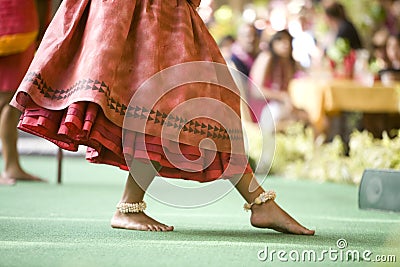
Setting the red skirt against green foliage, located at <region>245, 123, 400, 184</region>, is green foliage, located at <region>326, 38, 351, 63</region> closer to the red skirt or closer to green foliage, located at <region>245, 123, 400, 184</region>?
green foliage, located at <region>245, 123, 400, 184</region>

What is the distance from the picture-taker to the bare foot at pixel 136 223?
2.21 meters

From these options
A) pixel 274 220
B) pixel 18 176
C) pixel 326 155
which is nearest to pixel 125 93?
pixel 274 220

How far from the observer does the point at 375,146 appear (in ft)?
15.2

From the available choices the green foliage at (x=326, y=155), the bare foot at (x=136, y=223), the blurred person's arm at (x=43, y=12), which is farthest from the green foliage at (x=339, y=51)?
the bare foot at (x=136, y=223)

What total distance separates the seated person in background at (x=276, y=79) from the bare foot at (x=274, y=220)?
3765 mm

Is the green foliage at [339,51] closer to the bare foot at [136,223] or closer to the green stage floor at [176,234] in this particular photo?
the green stage floor at [176,234]

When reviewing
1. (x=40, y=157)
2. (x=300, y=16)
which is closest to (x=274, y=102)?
(x=40, y=157)

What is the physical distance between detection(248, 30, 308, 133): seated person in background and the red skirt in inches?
150

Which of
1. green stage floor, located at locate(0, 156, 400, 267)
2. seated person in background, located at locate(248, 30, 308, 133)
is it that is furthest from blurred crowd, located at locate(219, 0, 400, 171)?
green stage floor, located at locate(0, 156, 400, 267)

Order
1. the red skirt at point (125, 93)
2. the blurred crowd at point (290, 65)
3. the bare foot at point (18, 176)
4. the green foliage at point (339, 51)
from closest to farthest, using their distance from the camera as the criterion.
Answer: the red skirt at point (125, 93)
the bare foot at point (18, 176)
the blurred crowd at point (290, 65)
the green foliage at point (339, 51)

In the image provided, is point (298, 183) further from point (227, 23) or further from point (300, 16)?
point (227, 23)

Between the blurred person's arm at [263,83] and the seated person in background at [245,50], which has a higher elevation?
the seated person in background at [245,50]

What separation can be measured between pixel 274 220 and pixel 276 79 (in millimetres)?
4141

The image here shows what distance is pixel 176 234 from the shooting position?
85.4 inches
